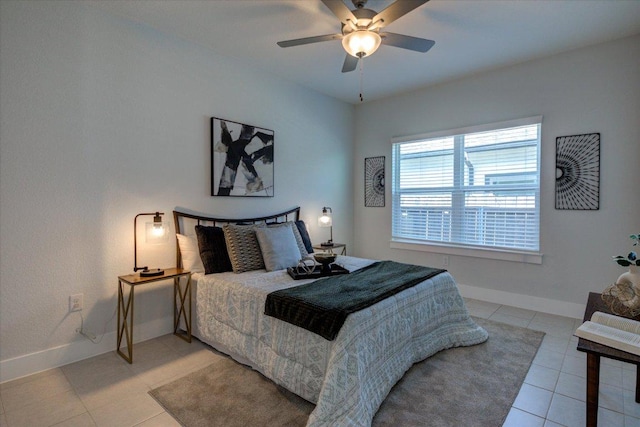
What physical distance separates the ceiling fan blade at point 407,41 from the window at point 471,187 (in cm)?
193

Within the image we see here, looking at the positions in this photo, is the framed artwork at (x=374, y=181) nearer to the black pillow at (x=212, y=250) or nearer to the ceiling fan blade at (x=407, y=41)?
the ceiling fan blade at (x=407, y=41)

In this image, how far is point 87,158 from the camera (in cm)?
254

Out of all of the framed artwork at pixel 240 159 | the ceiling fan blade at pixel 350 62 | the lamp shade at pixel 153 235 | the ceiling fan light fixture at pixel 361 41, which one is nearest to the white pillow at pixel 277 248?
the framed artwork at pixel 240 159

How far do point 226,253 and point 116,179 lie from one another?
1099 millimetres

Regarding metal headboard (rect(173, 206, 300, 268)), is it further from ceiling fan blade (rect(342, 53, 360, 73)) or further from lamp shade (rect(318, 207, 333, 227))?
ceiling fan blade (rect(342, 53, 360, 73))

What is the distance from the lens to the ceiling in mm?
2518

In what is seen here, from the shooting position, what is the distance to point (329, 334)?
5.82 feet

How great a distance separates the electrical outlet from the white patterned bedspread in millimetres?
867

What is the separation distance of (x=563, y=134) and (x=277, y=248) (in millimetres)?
3196

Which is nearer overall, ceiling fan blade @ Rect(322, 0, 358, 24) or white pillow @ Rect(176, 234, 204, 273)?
ceiling fan blade @ Rect(322, 0, 358, 24)

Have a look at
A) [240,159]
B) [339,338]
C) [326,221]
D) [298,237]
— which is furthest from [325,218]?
[339,338]

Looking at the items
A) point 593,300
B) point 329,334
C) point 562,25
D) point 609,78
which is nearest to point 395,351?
point 329,334

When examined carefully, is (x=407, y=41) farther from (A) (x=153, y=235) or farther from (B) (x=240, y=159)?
(A) (x=153, y=235)

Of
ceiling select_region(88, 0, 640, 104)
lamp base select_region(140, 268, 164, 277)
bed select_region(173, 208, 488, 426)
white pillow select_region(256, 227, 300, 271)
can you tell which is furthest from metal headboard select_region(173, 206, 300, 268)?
ceiling select_region(88, 0, 640, 104)
